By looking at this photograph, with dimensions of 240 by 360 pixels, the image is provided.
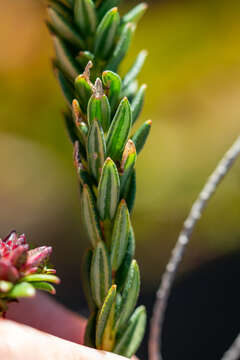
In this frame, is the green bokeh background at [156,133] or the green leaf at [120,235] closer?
the green leaf at [120,235]

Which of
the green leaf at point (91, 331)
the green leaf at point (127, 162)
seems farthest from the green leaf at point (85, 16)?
the green leaf at point (91, 331)

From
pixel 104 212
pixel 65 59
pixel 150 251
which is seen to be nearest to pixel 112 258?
pixel 104 212

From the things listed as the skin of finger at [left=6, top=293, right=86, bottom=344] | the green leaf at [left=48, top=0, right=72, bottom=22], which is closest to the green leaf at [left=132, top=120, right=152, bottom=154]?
the green leaf at [left=48, top=0, right=72, bottom=22]

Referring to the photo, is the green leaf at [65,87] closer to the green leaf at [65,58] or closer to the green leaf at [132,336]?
the green leaf at [65,58]

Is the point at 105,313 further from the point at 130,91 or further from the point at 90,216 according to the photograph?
the point at 130,91

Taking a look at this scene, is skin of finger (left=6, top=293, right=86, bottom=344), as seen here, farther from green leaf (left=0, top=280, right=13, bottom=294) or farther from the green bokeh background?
the green bokeh background
